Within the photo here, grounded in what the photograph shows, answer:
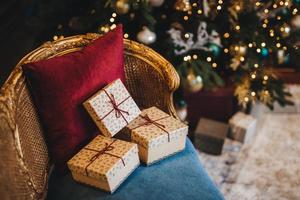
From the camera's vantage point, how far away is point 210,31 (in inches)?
74.9

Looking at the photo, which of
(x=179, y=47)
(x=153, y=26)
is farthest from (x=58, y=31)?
(x=179, y=47)

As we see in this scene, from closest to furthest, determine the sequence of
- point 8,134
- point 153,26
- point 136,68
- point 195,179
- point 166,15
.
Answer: point 8,134 → point 195,179 → point 136,68 → point 153,26 → point 166,15

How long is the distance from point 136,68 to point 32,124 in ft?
1.62

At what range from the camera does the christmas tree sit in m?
1.82

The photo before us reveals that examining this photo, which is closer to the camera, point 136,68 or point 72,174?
point 72,174

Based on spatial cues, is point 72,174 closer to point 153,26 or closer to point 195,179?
point 195,179

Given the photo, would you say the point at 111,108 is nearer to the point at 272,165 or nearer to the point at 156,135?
Answer: the point at 156,135

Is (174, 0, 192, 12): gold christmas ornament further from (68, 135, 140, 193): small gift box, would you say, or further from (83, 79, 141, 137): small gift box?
(68, 135, 140, 193): small gift box

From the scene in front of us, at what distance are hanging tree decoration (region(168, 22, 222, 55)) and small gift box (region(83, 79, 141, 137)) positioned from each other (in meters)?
0.63

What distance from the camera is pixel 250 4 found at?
1891mm

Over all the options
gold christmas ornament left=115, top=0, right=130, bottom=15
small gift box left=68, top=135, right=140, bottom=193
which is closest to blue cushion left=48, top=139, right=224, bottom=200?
small gift box left=68, top=135, right=140, bottom=193

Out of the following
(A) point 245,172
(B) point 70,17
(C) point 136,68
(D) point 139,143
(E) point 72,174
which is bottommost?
(A) point 245,172

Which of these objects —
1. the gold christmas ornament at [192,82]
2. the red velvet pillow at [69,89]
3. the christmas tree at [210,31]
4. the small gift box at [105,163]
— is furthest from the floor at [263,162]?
the red velvet pillow at [69,89]

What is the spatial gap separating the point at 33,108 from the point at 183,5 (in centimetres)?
97
